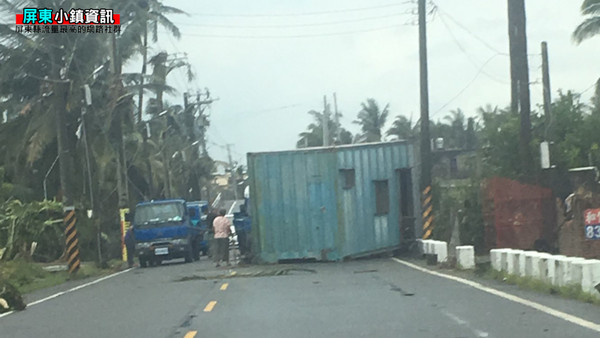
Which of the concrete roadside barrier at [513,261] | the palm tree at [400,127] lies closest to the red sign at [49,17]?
the concrete roadside barrier at [513,261]

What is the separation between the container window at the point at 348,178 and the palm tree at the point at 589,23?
64.9ft

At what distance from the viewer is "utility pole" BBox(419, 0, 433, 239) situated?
32531 mm

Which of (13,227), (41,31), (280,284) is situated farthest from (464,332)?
(41,31)

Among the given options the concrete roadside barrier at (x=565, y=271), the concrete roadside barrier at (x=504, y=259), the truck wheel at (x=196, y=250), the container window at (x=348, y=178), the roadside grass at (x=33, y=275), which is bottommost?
the truck wheel at (x=196, y=250)

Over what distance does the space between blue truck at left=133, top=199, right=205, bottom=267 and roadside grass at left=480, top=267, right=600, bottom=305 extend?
17326 mm

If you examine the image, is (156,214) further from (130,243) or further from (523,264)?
(523,264)

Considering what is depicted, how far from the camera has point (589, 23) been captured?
45.5m

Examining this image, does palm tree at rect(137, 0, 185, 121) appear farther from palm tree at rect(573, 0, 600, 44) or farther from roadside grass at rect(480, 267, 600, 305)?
roadside grass at rect(480, 267, 600, 305)

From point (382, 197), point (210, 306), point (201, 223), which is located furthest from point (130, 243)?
point (210, 306)

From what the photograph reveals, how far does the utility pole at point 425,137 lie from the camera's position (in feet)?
107

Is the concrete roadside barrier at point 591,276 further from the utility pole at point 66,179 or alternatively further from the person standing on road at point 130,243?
the person standing on road at point 130,243

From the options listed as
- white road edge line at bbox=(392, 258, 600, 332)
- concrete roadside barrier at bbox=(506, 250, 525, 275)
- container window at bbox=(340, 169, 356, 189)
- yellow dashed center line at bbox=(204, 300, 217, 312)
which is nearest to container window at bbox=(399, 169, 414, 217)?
container window at bbox=(340, 169, 356, 189)

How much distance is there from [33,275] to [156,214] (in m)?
7.87

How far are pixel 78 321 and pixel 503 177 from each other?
16.7m
